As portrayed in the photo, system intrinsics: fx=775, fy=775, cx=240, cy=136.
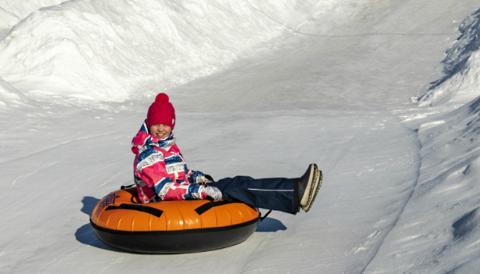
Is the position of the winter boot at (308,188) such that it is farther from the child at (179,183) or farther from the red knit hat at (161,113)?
the red knit hat at (161,113)

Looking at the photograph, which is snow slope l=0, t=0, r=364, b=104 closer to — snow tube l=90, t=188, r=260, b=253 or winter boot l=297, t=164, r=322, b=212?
snow tube l=90, t=188, r=260, b=253

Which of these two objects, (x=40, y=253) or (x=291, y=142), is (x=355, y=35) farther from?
(x=40, y=253)

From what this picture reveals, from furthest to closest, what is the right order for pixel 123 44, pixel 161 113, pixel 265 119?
pixel 123 44 → pixel 265 119 → pixel 161 113

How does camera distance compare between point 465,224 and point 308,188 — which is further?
point 308,188

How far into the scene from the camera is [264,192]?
5.93m

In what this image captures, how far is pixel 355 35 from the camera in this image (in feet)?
60.5

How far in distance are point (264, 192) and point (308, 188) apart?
34 cm

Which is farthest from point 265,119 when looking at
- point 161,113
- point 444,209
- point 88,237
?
point 444,209

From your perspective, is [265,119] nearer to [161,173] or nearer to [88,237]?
[88,237]

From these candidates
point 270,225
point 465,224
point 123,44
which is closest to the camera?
point 465,224

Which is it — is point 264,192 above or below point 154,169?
below

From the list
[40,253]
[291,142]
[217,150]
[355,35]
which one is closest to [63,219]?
[40,253]

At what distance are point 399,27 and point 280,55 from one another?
333 cm

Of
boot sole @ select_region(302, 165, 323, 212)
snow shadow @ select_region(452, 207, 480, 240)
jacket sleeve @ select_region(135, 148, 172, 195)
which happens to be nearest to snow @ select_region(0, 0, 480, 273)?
snow shadow @ select_region(452, 207, 480, 240)
